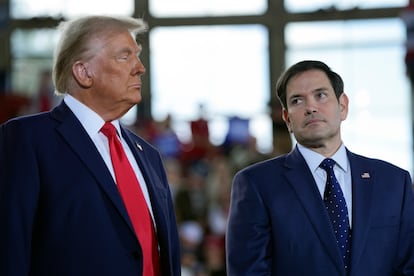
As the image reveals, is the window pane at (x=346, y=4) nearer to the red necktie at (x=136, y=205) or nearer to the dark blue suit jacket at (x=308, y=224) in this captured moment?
the dark blue suit jacket at (x=308, y=224)

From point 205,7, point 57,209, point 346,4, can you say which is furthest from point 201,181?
point 57,209

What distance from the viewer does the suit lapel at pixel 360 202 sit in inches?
121

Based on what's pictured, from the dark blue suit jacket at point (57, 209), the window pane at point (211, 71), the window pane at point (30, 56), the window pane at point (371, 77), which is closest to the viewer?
the dark blue suit jacket at point (57, 209)

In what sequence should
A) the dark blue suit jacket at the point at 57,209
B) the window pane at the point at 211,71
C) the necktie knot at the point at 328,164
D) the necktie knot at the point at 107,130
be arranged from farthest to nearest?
the window pane at the point at 211,71, the necktie knot at the point at 328,164, the necktie knot at the point at 107,130, the dark blue suit jacket at the point at 57,209

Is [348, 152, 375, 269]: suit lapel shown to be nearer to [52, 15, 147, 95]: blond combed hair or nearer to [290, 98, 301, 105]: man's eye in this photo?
[290, 98, 301, 105]: man's eye

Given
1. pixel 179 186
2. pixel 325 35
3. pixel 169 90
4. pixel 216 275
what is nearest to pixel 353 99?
pixel 325 35

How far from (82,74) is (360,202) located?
99 cm

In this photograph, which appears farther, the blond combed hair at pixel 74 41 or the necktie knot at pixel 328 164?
the necktie knot at pixel 328 164

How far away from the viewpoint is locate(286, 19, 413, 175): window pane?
1217 cm

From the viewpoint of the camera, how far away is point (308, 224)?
10.2 feet

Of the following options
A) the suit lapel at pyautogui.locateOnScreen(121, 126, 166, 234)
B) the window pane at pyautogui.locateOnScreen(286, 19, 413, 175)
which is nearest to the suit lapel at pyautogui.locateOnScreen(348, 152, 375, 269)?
the suit lapel at pyautogui.locateOnScreen(121, 126, 166, 234)

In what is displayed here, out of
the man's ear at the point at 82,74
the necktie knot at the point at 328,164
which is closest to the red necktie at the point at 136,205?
the man's ear at the point at 82,74

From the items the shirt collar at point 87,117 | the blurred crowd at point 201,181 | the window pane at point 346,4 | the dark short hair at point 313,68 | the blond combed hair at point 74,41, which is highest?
the window pane at point 346,4

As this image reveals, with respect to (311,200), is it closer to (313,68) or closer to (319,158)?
(319,158)
